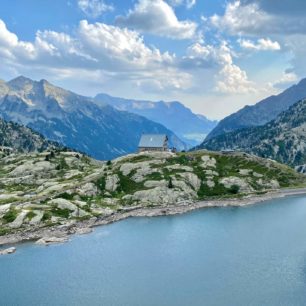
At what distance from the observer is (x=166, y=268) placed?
441ft

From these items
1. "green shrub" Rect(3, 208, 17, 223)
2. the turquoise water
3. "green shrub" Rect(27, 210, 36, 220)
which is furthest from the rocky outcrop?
"green shrub" Rect(3, 208, 17, 223)

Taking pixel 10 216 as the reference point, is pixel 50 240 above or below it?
below

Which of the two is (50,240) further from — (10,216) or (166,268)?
(166,268)

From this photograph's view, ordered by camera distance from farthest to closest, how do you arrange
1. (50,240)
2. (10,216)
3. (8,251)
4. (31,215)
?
(31,215), (10,216), (50,240), (8,251)

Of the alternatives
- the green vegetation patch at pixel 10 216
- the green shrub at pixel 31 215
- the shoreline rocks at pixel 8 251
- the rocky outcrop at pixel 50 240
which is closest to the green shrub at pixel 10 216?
the green vegetation patch at pixel 10 216

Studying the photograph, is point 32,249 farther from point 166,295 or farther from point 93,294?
point 166,295

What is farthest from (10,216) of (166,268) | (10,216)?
(166,268)

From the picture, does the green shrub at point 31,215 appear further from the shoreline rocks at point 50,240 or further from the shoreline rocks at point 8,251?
the shoreline rocks at point 8,251

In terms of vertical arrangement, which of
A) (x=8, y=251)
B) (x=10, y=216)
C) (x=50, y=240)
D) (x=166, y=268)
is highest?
(x=10, y=216)

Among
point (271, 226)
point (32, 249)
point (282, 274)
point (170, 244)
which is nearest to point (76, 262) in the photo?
point (32, 249)

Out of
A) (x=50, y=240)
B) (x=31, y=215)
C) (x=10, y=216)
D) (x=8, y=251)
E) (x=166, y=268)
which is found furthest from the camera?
(x=31, y=215)

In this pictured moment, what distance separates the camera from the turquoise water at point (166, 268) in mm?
113625

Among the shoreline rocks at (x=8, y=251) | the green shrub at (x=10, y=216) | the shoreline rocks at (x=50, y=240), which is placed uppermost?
the green shrub at (x=10, y=216)

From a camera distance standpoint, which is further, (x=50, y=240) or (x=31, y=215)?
(x=31, y=215)
